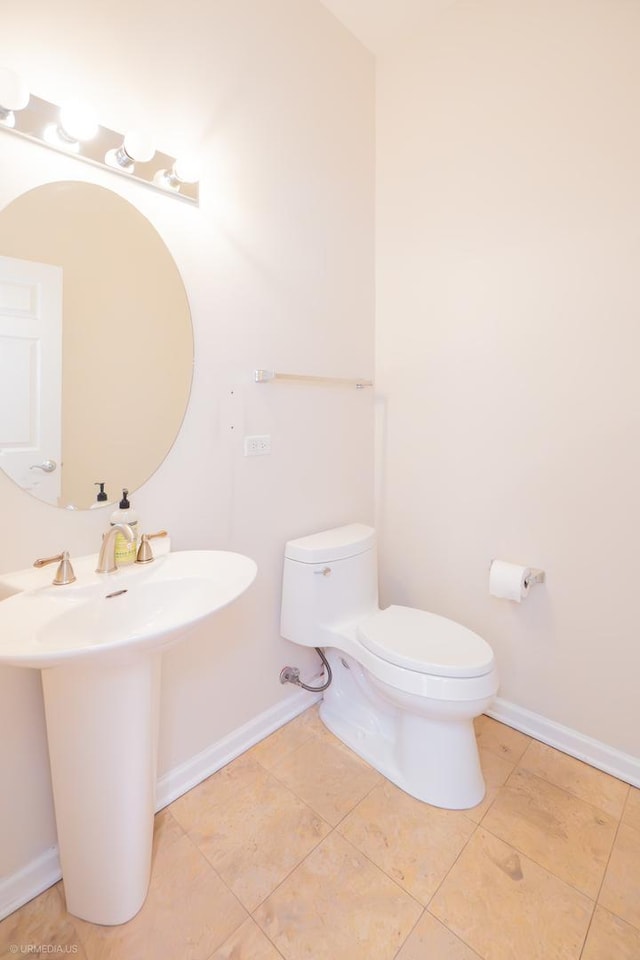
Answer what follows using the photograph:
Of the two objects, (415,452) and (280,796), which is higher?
(415,452)

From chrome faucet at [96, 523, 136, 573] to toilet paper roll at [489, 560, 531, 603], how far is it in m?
1.25

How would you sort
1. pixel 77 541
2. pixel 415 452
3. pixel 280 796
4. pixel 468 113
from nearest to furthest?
pixel 77 541 → pixel 280 796 → pixel 468 113 → pixel 415 452

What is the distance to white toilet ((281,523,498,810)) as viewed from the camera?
1256mm

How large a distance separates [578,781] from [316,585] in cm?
110

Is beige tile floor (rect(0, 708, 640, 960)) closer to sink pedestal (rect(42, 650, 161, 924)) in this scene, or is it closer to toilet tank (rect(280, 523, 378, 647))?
sink pedestal (rect(42, 650, 161, 924))

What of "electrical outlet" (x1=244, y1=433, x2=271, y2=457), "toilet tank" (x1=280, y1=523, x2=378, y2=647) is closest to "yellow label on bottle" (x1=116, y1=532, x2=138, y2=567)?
"electrical outlet" (x1=244, y1=433, x2=271, y2=457)

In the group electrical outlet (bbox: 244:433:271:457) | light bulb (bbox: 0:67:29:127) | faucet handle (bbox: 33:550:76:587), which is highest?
light bulb (bbox: 0:67:29:127)

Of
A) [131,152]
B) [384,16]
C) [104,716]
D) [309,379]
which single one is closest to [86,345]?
[131,152]

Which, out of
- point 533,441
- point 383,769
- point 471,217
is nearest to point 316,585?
point 383,769

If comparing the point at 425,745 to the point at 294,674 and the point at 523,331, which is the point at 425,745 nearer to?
the point at 294,674

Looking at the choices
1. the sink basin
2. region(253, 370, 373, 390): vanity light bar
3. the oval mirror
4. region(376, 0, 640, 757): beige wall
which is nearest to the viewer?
the sink basin

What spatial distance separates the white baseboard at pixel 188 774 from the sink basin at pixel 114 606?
66 cm

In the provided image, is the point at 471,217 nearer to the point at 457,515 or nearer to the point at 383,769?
the point at 457,515

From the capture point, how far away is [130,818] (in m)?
0.96
